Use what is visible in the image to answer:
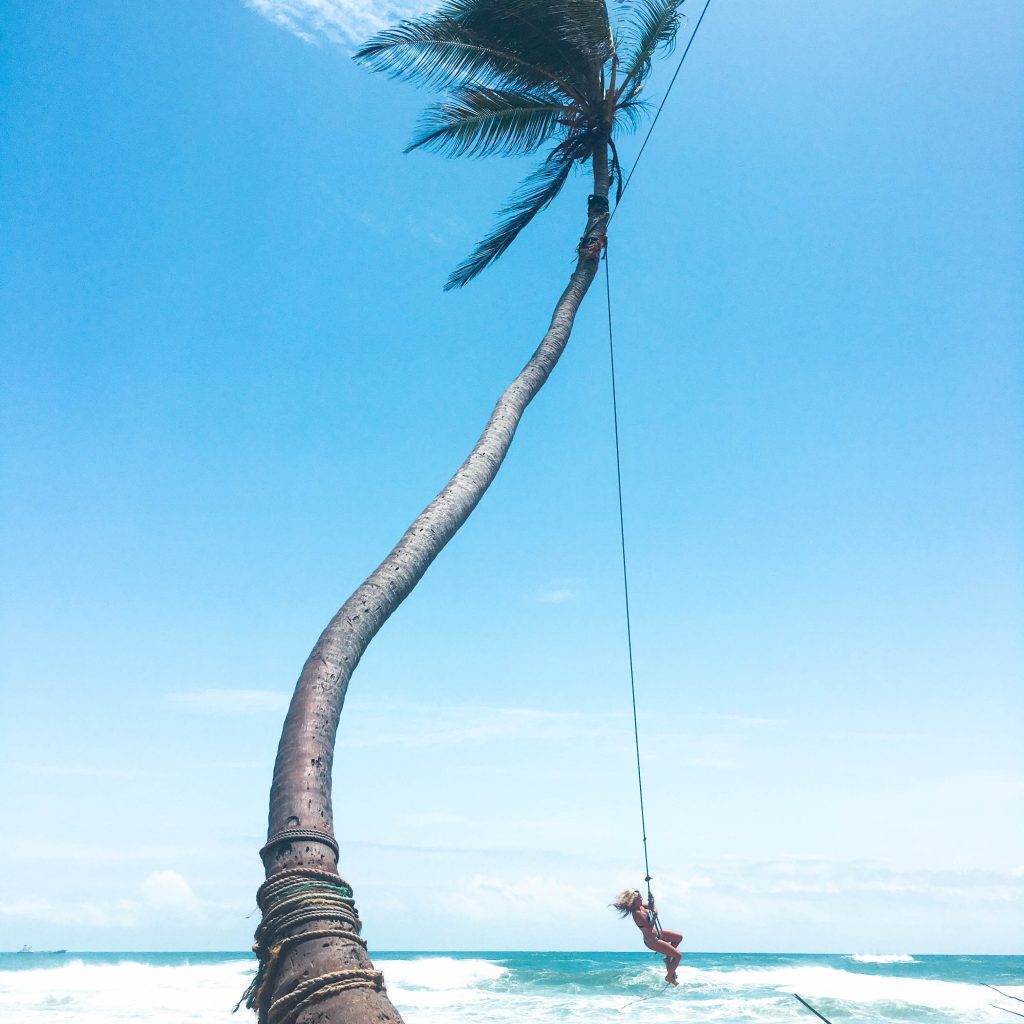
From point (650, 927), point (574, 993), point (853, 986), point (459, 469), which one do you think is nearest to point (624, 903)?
point (650, 927)

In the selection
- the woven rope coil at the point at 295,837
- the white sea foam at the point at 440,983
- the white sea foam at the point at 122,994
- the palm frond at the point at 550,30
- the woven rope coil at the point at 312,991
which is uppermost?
the palm frond at the point at 550,30

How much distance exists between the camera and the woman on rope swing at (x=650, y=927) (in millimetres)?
8188

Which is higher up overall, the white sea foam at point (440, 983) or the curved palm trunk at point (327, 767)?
the curved palm trunk at point (327, 767)

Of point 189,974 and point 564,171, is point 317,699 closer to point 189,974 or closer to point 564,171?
point 564,171

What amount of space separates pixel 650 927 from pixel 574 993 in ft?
99.0

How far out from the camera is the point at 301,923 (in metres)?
2.72

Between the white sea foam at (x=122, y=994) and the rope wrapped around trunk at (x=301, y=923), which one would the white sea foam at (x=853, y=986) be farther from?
the rope wrapped around trunk at (x=301, y=923)

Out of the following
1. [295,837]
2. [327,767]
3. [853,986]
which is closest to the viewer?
[295,837]

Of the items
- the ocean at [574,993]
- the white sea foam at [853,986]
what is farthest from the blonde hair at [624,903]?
the white sea foam at [853,986]

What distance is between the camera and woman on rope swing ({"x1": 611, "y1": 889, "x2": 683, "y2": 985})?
26.9ft

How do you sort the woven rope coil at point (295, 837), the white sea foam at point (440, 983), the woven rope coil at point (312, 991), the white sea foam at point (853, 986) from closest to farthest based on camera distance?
the woven rope coil at point (312, 991) → the woven rope coil at point (295, 837) → the white sea foam at point (853, 986) → the white sea foam at point (440, 983)

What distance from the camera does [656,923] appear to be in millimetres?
8430

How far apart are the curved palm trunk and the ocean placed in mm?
22444

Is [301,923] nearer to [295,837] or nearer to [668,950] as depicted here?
[295,837]
